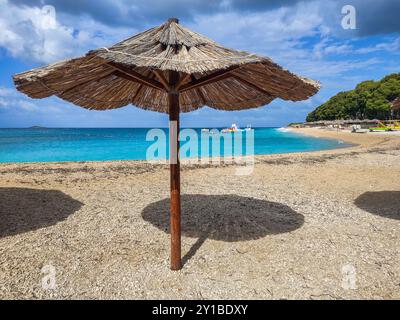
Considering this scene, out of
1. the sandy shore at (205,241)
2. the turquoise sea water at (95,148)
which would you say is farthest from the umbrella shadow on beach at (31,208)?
the turquoise sea water at (95,148)

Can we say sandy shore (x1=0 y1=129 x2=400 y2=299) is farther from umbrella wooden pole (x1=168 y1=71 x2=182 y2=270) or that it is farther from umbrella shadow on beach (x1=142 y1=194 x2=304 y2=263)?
umbrella wooden pole (x1=168 y1=71 x2=182 y2=270)

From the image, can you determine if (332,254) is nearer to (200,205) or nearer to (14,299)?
(200,205)

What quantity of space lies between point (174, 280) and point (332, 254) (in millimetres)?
2287

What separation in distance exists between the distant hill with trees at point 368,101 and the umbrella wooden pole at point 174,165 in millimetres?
59394

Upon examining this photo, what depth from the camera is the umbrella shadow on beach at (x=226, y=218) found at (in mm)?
4875

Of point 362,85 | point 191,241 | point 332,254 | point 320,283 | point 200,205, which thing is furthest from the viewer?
point 362,85

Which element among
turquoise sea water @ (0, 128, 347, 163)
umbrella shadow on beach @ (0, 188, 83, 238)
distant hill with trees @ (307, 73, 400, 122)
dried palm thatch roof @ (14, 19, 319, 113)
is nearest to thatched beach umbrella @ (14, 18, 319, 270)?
dried palm thatch roof @ (14, 19, 319, 113)

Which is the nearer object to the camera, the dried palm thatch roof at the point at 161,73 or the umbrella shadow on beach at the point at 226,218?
the dried palm thatch roof at the point at 161,73

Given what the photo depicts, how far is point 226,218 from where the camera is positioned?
18.5 feet

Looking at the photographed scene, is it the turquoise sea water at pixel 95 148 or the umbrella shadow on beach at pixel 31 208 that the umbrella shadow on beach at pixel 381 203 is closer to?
the umbrella shadow on beach at pixel 31 208

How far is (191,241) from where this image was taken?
4590 mm

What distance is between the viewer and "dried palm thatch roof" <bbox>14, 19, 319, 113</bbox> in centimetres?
A: 298
